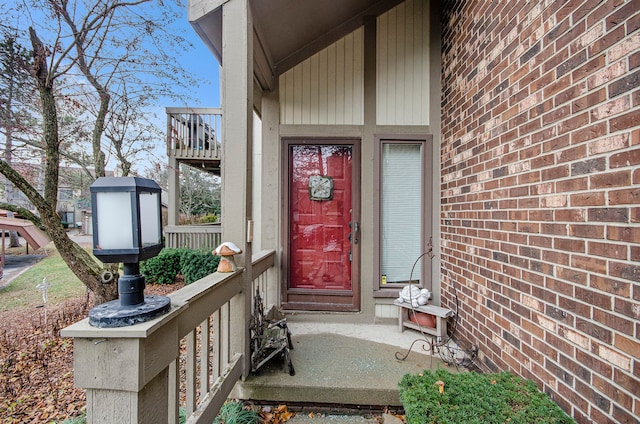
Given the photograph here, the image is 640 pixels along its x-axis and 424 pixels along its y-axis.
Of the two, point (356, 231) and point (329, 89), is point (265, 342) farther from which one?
point (329, 89)

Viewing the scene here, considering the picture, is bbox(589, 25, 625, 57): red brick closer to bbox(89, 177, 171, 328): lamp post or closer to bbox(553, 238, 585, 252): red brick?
bbox(553, 238, 585, 252): red brick

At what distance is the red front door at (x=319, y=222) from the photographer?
3.16m

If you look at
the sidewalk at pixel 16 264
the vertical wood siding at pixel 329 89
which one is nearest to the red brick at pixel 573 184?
the vertical wood siding at pixel 329 89

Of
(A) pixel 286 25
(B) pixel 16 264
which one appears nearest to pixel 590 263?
(A) pixel 286 25

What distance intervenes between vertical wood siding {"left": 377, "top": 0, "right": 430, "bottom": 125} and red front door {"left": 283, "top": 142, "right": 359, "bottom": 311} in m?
0.68

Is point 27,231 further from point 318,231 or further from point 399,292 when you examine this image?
point 399,292

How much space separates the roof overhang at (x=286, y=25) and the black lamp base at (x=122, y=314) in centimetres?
203

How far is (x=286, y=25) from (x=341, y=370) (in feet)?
10.3

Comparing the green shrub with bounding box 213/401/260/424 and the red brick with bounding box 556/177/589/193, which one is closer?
the red brick with bounding box 556/177/589/193

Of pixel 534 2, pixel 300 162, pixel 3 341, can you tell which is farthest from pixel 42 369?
pixel 534 2

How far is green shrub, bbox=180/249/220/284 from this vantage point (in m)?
5.49

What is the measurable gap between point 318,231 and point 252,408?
177 centimetres

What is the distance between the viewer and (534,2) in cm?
159

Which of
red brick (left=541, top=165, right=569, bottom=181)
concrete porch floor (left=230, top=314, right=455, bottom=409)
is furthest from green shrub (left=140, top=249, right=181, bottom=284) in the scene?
red brick (left=541, top=165, right=569, bottom=181)
